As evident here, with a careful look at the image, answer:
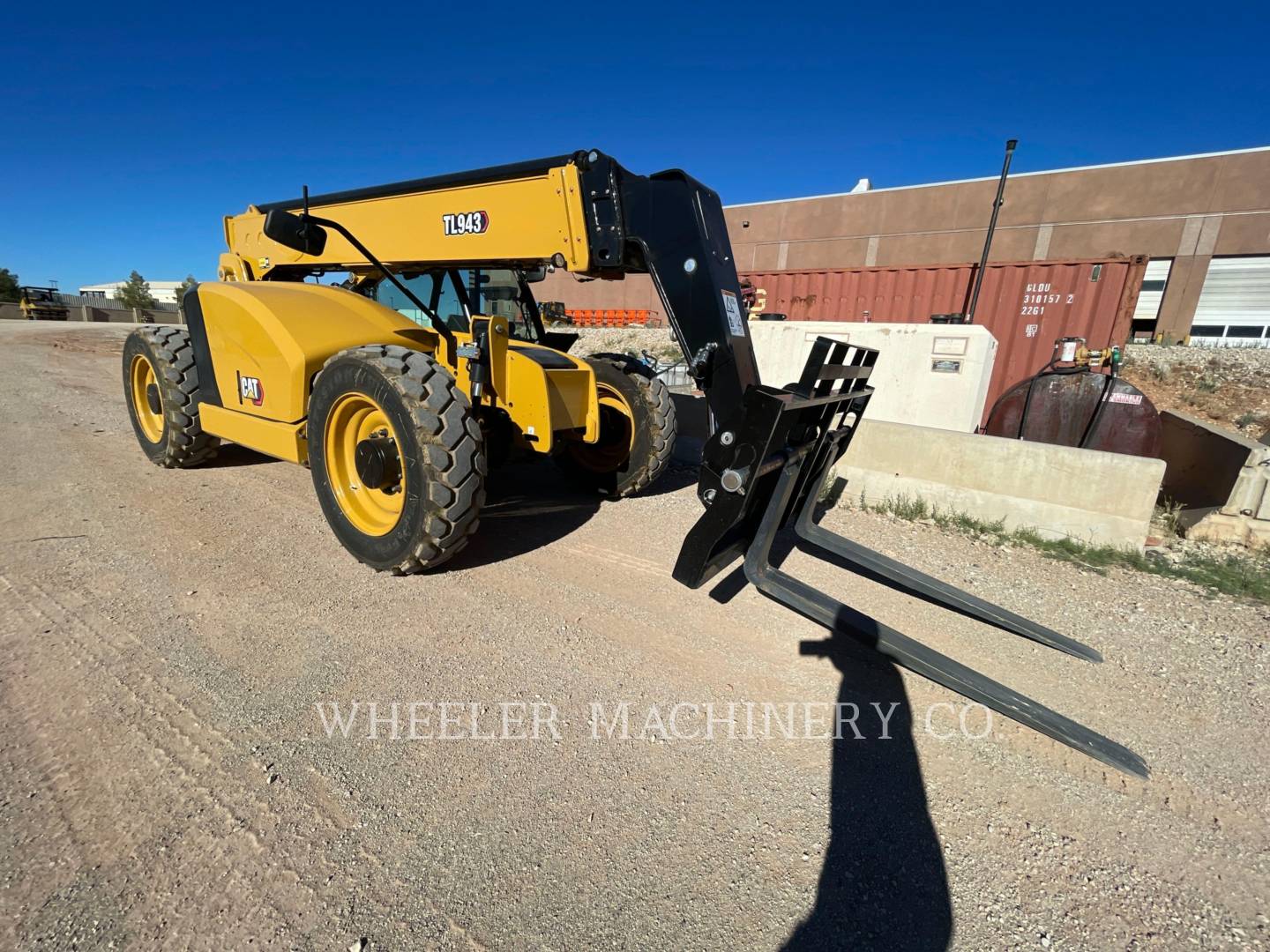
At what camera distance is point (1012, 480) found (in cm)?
452

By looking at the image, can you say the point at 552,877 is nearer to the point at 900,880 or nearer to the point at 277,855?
the point at 277,855

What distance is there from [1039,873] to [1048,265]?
9.85 metres

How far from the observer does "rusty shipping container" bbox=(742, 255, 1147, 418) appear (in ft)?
27.7

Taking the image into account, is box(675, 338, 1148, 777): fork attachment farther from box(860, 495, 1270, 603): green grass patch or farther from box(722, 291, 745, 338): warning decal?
box(860, 495, 1270, 603): green grass patch

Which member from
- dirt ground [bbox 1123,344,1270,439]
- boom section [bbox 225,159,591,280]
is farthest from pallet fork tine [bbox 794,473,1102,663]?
dirt ground [bbox 1123,344,1270,439]

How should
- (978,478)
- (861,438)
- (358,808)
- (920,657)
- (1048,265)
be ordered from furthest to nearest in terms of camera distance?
(1048,265) < (861,438) < (978,478) < (920,657) < (358,808)

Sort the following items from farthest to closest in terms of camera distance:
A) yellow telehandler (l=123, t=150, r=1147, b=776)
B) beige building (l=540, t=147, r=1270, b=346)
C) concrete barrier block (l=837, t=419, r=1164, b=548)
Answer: beige building (l=540, t=147, r=1270, b=346) → concrete barrier block (l=837, t=419, r=1164, b=548) → yellow telehandler (l=123, t=150, r=1147, b=776)

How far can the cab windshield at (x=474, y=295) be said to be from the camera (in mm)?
4434

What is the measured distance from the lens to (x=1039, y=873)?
1721mm

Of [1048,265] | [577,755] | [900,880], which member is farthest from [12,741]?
[1048,265]

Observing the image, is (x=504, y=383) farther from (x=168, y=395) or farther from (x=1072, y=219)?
(x=1072, y=219)

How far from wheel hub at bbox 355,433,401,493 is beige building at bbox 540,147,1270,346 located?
32.5 meters

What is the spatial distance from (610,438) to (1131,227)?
107 feet

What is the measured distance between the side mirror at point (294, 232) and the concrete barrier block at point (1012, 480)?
432 cm
